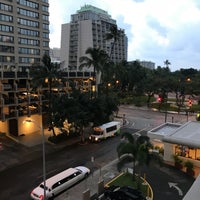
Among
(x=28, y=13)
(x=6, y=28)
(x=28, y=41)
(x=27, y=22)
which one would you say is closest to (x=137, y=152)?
(x=6, y=28)

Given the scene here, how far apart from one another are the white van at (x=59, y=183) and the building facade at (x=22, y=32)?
44.1 m

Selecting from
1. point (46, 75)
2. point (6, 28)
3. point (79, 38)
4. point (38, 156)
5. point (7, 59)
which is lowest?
point (38, 156)

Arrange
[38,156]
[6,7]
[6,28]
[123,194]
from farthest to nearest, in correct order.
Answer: [6,28], [6,7], [38,156], [123,194]

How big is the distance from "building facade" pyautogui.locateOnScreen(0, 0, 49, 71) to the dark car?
49027 mm

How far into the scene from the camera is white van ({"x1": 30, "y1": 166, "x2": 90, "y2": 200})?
22547mm

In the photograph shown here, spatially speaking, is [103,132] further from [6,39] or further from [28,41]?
[28,41]

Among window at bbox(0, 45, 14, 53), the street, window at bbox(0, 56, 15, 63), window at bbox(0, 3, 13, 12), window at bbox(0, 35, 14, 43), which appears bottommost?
the street

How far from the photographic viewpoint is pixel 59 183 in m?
23.8

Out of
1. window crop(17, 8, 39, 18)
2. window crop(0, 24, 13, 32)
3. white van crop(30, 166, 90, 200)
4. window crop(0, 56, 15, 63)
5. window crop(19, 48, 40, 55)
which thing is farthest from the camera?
window crop(19, 48, 40, 55)

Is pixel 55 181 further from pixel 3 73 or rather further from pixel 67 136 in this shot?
pixel 3 73

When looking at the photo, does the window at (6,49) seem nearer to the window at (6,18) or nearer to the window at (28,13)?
the window at (6,18)

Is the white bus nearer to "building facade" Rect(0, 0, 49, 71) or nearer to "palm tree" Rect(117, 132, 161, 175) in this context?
"palm tree" Rect(117, 132, 161, 175)

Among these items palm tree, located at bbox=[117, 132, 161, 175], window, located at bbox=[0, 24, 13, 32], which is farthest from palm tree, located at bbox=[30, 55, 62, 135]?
window, located at bbox=[0, 24, 13, 32]

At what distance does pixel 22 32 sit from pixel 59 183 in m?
57.4
